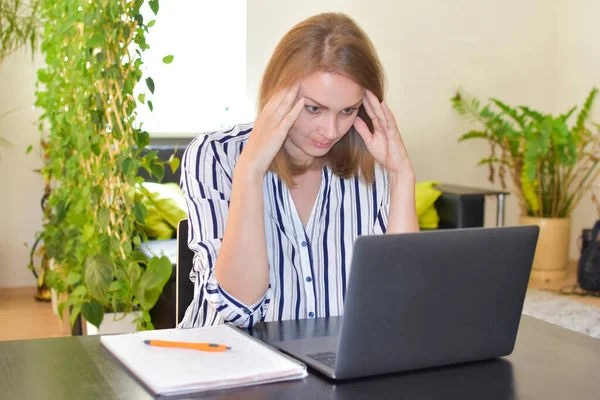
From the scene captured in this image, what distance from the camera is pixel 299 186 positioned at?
1851mm

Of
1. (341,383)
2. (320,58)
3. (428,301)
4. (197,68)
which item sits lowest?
(341,383)

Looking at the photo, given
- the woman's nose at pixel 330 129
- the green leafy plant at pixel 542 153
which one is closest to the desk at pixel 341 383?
the woman's nose at pixel 330 129

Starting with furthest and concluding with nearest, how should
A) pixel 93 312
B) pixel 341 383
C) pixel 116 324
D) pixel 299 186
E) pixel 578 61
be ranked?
pixel 578 61
pixel 116 324
pixel 93 312
pixel 299 186
pixel 341 383

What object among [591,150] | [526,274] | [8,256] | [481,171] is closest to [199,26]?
[8,256]

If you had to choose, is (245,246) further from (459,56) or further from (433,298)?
(459,56)

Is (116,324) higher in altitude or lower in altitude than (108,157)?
lower

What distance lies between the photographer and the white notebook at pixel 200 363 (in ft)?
3.39

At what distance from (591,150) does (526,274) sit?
4.74 m

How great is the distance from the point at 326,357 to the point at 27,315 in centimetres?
358

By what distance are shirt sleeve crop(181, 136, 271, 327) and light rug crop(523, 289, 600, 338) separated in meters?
2.96

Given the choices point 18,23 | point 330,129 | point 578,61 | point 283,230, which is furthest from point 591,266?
point 330,129

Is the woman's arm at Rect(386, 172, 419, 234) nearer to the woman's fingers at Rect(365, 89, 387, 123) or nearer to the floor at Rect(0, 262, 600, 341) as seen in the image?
the woman's fingers at Rect(365, 89, 387, 123)

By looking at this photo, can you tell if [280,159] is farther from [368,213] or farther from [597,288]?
[597,288]

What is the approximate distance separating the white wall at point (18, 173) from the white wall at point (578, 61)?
367cm
